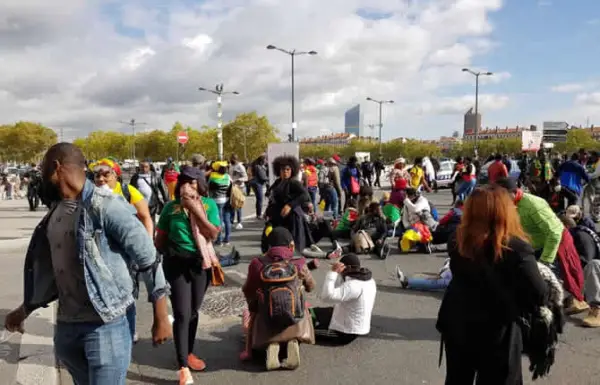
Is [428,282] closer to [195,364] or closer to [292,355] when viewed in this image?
[292,355]

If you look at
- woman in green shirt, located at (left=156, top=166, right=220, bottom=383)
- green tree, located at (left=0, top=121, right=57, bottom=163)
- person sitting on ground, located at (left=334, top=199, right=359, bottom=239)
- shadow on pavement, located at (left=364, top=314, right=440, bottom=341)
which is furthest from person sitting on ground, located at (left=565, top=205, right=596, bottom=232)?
green tree, located at (left=0, top=121, right=57, bottom=163)

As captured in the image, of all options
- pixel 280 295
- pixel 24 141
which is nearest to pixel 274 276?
pixel 280 295

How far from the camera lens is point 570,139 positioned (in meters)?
89.1

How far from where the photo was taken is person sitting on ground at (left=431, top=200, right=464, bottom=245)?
8695 mm

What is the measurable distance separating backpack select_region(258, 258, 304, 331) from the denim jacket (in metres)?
1.53

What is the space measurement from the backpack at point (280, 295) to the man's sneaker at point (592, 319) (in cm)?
305

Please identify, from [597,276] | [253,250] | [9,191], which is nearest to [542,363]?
[597,276]

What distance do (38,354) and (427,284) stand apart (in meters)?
4.37

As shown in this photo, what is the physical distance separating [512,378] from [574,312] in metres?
3.48

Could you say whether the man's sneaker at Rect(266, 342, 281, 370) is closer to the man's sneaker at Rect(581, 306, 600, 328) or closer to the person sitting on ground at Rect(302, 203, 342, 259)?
the man's sneaker at Rect(581, 306, 600, 328)

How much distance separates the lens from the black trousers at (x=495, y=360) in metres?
2.63

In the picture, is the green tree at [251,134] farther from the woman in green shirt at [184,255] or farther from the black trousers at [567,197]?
the woman in green shirt at [184,255]

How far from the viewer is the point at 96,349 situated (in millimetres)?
2393

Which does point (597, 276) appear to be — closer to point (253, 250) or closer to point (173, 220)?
point (173, 220)
